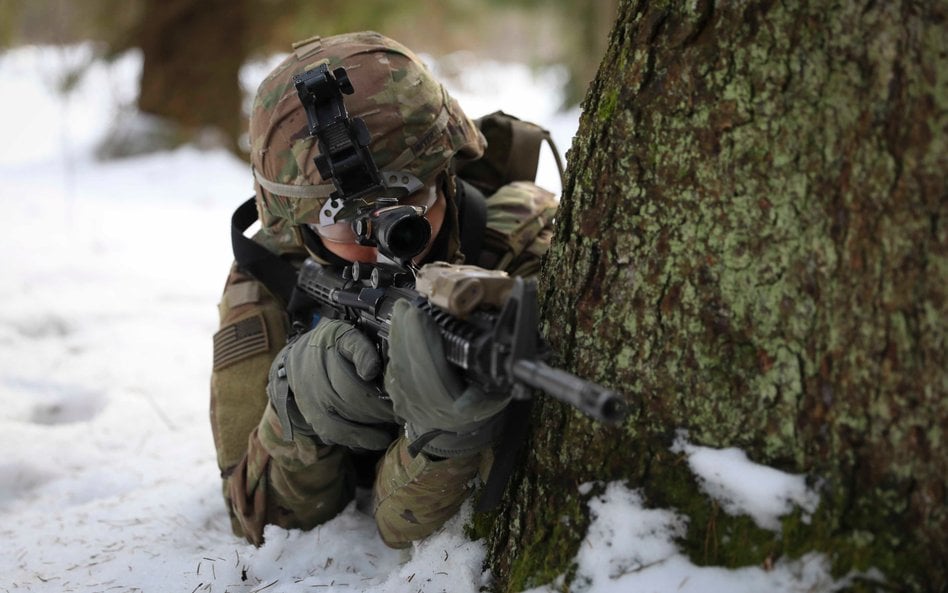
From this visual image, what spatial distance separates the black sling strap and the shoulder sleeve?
27.6 inches

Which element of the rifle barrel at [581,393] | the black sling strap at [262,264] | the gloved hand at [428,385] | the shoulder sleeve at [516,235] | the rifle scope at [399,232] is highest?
the rifle barrel at [581,393]

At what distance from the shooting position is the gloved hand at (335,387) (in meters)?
2.16

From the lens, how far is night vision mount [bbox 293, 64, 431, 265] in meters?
2.19

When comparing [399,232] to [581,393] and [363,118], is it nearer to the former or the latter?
[363,118]

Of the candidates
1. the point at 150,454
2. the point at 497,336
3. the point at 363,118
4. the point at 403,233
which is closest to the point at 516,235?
the point at 363,118

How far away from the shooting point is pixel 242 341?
297cm

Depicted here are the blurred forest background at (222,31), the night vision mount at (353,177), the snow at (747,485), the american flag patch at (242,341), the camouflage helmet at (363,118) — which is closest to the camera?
the snow at (747,485)

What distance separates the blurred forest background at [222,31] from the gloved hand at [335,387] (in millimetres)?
8296

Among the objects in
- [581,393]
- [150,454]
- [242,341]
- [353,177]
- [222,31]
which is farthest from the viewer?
[222,31]

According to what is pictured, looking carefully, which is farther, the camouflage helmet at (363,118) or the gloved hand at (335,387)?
the camouflage helmet at (363,118)

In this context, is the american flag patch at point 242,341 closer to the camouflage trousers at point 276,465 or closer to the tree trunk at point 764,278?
the camouflage trousers at point 276,465

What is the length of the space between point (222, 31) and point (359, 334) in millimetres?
9302

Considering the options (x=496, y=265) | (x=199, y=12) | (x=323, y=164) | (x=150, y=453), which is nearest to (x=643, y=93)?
(x=323, y=164)

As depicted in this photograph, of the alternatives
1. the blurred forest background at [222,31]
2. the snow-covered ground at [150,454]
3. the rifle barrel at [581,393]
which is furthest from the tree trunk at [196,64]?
the rifle barrel at [581,393]
